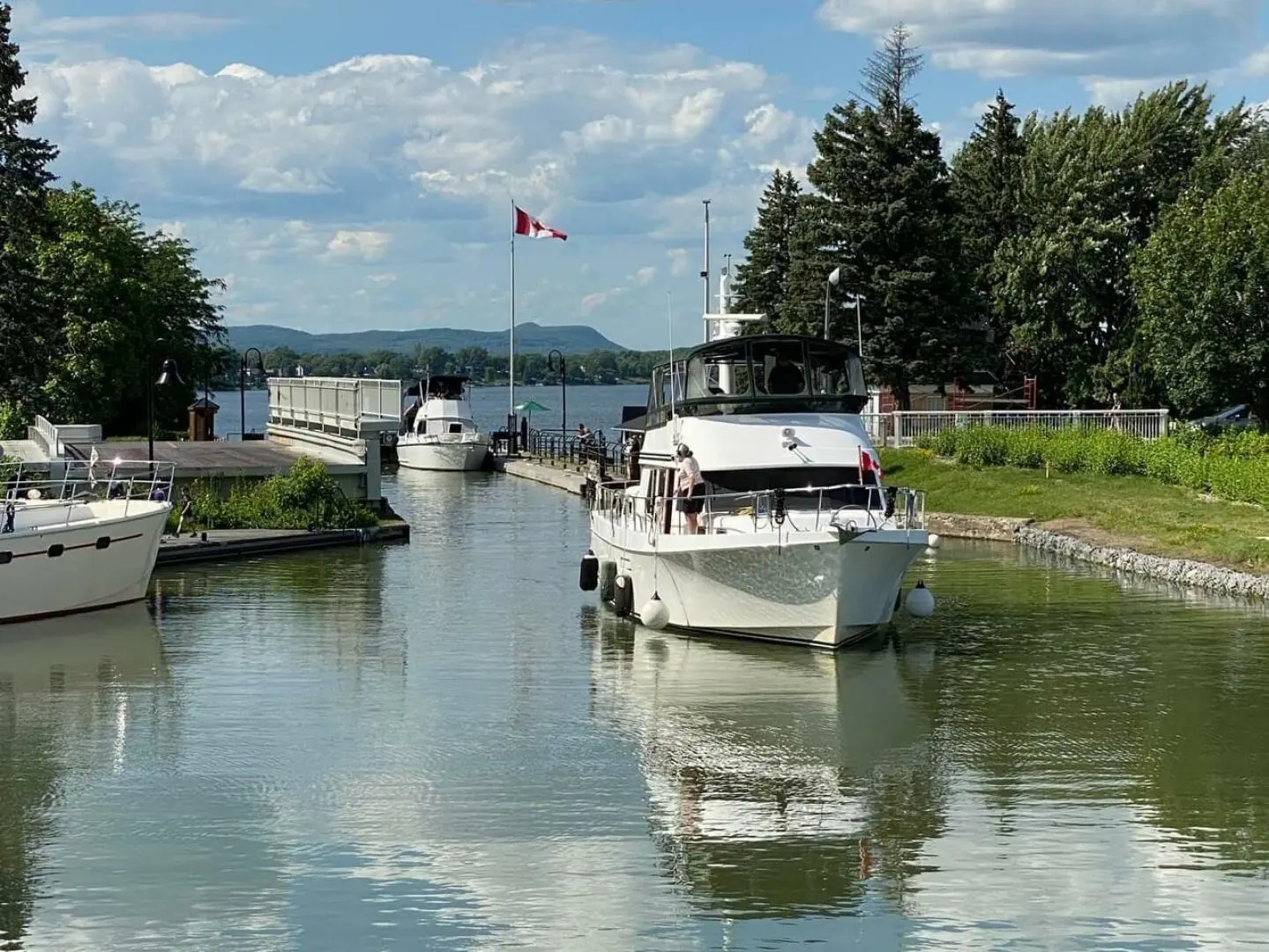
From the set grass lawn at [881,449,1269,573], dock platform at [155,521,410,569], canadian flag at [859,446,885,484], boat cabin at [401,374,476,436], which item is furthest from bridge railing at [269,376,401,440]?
canadian flag at [859,446,885,484]

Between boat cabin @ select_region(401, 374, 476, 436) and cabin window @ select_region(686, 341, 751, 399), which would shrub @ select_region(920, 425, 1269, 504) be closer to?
cabin window @ select_region(686, 341, 751, 399)

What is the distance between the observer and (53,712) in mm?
22062

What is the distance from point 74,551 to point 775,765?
14663 millimetres

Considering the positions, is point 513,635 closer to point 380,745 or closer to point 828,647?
point 828,647

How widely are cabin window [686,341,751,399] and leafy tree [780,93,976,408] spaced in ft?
→ 94.0

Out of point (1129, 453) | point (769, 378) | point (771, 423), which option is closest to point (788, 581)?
point (771, 423)

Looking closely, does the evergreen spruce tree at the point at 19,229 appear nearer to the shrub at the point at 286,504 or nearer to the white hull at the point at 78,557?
the shrub at the point at 286,504

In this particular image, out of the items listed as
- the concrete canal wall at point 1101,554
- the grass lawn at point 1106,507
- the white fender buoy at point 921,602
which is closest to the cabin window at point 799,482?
the white fender buoy at point 921,602

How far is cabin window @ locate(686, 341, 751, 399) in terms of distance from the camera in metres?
28.3

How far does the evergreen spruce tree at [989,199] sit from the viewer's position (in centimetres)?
6319

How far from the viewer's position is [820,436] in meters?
27.3

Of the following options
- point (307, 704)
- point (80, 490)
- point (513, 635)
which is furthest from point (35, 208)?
point (307, 704)

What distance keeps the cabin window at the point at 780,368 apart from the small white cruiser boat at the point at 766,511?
0.02m

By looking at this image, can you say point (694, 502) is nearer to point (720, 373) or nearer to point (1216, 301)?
point (720, 373)
